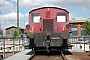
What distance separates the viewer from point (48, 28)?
37.5ft

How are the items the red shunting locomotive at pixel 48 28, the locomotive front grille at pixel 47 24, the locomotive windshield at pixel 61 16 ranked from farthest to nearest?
the locomotive windshield at pixel 61 16 → the locomotive front grille at pixel 47 24 → the red shunting locomotive at pixel 48 28

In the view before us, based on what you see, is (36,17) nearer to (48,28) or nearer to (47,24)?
(47,24)

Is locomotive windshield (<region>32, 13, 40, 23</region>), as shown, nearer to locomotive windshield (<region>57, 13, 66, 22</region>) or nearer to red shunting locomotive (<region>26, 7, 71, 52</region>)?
red shunting locomotive (<region>26, 7, 71, 52</region>)

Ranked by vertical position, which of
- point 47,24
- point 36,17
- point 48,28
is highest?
point 36,17

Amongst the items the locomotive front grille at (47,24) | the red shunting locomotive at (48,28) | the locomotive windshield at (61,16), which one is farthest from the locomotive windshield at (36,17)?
the locomotive windshield at (61,16)

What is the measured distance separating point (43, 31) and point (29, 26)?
1.17 meters

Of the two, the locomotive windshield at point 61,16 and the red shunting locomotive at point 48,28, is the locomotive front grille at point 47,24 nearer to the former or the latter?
the red shunting locomotive at point 48,28

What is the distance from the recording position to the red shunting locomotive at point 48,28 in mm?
10312

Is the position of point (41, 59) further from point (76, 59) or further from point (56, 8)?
point (56, 8)

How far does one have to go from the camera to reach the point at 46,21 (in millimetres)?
11508

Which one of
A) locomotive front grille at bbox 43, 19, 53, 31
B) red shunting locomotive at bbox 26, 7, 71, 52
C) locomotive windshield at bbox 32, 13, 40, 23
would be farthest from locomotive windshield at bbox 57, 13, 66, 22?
locomotive windshield at bbox 32, 13, 40, 23

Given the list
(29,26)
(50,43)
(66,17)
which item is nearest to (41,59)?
(50,43)

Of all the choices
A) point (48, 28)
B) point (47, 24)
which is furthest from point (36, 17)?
point (48, 28)

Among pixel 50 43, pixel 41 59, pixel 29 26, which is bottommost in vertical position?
pixel 41 59
